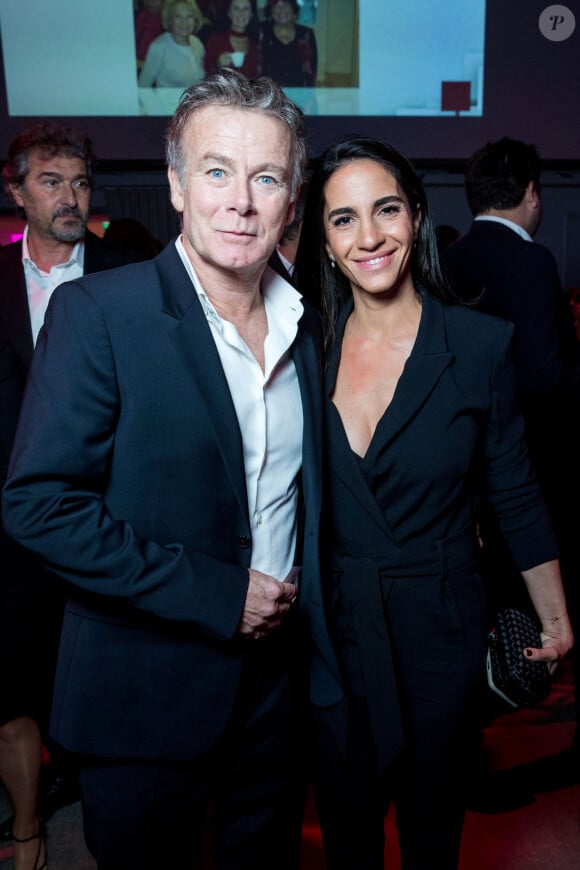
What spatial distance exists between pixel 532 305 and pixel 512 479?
992mm

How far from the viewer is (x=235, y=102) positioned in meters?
1.19

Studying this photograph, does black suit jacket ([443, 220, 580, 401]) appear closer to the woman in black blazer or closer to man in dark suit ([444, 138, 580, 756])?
man in dark suit ([444, 138, 580, 756])

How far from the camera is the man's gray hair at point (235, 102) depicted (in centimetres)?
119

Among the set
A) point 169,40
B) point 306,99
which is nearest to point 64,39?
point 169,40

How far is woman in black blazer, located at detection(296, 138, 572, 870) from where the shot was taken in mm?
1422

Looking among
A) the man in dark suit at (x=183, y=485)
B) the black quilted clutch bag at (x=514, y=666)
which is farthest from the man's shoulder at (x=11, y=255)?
the black quilted clutch bag at (x=514, y=666)

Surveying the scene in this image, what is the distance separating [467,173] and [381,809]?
79.5 inches

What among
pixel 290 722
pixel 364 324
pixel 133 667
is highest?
pixel 364 324

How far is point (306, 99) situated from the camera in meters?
5.90

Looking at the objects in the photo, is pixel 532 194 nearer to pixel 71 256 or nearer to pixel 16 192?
pixel 71 256

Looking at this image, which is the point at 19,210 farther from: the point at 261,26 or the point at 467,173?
the point at 261,26

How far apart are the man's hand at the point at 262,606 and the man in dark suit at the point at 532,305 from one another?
141cm

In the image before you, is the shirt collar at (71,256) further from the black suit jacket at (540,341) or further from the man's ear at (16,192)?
the black suit jacket at (540,341)

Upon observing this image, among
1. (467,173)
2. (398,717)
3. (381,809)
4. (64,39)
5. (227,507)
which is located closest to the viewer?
(227,507)
